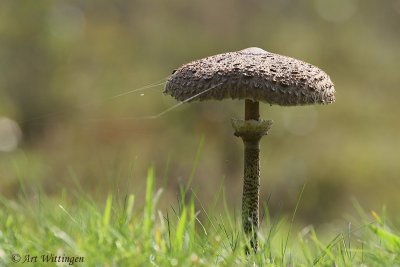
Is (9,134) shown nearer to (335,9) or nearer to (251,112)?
(335,9)

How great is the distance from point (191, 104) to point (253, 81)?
8.37m

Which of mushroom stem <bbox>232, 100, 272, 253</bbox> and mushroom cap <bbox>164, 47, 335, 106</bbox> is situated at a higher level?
mushroom cap <bbox>164, 47, 335, 106</bbox>

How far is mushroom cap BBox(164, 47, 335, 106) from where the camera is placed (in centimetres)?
325

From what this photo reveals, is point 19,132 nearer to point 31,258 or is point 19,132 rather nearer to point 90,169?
point 90,169

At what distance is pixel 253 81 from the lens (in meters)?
3.24

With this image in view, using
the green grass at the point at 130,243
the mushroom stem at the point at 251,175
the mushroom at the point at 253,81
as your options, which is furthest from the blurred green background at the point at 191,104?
the green grass at the point at 130,243

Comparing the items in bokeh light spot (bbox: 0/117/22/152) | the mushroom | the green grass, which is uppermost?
the mushroom

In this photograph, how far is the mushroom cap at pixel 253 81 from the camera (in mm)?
3254

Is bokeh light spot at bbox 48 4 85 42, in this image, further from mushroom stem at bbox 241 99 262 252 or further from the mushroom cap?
the mushroom cap

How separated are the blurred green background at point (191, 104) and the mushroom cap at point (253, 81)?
609cm

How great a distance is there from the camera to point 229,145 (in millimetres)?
11031

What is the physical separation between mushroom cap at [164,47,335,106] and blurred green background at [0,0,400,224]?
240 inches

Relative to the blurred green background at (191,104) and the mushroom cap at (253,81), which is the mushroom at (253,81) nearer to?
the mushroom cap at (253,81)

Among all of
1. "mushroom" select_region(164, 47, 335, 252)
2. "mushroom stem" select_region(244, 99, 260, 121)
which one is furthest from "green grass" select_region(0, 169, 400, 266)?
"mushroom stem" select_region(244, 99, 260, 121)
